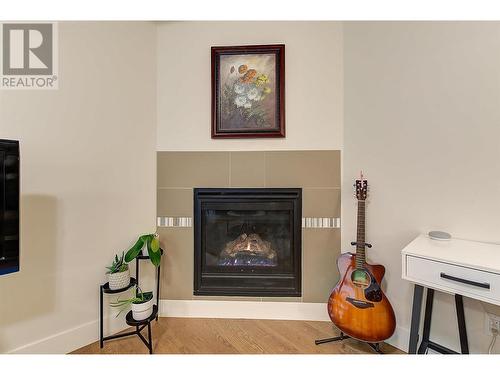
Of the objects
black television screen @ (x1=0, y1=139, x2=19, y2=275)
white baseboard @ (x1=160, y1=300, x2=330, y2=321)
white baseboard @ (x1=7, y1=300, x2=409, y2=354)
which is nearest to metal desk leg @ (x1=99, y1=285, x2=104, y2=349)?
white baseboard @ (x1=7, y1=300, x2=409, y2=354)

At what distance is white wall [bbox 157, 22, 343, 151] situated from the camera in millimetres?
1767

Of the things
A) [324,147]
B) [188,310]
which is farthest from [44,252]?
[324,147]

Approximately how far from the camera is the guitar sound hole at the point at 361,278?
A: 4.60 feet

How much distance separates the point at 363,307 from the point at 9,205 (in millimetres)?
1896

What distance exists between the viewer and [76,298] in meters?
1.50

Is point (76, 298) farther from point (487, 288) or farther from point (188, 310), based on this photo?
point (487, 288)

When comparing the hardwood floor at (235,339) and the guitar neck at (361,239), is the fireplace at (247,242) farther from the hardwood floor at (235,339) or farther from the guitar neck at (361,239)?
the guitar neck at (361,239)

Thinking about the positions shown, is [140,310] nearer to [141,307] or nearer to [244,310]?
[141,307]

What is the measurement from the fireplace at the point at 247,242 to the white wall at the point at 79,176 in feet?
1.56

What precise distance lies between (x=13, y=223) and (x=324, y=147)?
1.87 meters

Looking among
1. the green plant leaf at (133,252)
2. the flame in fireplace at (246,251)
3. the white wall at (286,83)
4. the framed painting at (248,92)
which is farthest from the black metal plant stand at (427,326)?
the green plant leaf at (133,252)

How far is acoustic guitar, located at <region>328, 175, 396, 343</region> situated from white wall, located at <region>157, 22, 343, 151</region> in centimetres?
76

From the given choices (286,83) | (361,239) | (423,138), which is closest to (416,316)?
(361,239)

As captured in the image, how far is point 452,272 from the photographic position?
39.7 inches
